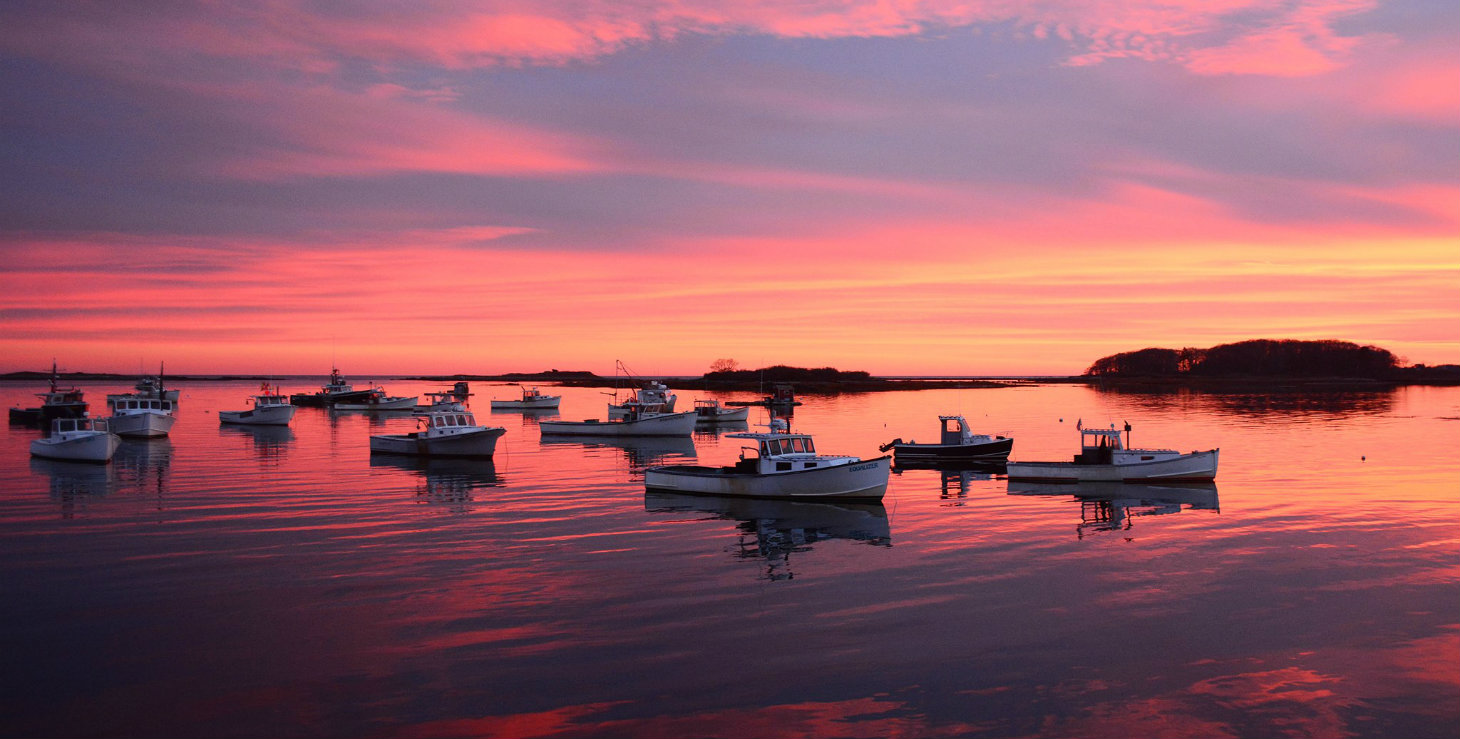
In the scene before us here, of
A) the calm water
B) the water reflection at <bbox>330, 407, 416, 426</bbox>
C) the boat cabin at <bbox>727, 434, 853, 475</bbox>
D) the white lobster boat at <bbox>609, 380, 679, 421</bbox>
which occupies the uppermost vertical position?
the white lobster boat at <bbox>609, 380, 679, 421</bbox>

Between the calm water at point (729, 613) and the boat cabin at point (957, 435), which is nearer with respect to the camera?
the calm water at point (729, 613)

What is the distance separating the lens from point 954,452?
5672cm

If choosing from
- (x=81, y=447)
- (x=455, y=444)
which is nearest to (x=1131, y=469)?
(x=455, y=444)

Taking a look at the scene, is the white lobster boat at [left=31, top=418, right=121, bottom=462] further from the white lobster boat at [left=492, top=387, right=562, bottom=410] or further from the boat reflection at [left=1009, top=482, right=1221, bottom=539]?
the white lobster boat at [left=492, top=387, right=562, bottom=410]

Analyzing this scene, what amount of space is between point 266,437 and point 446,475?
39.7 metres

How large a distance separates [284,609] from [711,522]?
16.8 metres

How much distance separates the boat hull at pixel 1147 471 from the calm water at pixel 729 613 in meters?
2.14

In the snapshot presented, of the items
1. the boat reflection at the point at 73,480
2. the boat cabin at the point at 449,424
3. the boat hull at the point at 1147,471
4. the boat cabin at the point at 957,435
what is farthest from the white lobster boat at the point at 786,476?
the boat reflection at the point at 73,480

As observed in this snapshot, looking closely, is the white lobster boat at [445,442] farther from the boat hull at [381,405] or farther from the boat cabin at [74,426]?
the boat hull at [381,405]

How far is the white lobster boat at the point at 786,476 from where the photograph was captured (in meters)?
39.1

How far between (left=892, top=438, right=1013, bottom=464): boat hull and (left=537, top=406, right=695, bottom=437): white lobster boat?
93.0ft

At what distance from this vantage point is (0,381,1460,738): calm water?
15.1m

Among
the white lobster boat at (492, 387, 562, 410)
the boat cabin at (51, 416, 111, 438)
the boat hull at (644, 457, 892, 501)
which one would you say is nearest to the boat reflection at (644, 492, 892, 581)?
the boat hull at (644, 457, 892, 501)

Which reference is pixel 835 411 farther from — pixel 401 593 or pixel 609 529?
pixel 401 593
